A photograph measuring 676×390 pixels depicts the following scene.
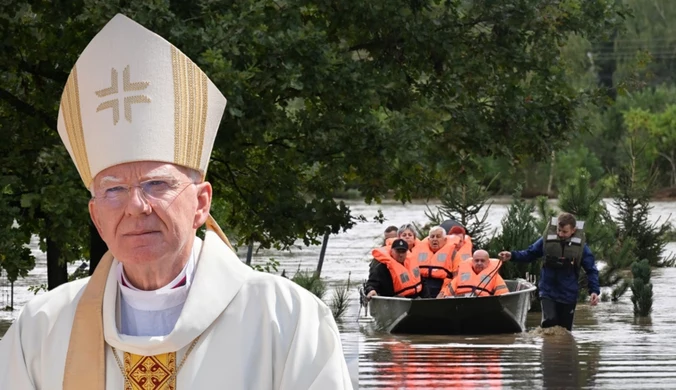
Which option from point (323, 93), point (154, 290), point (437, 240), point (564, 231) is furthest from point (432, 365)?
point (154, 290)

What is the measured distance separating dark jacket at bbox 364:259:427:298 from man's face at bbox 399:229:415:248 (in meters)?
0.45

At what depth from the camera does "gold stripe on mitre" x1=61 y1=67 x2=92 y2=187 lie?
429 cm

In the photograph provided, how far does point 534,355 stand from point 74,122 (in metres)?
14.3

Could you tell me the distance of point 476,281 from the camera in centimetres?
2055

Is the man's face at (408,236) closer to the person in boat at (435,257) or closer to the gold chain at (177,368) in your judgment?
the person in boat at (435,257)

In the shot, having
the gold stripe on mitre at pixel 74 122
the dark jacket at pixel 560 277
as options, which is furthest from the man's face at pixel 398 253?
the gold stripe on mitre at pixel 74 122

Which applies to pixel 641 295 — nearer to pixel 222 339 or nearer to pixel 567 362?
pixel 567 362

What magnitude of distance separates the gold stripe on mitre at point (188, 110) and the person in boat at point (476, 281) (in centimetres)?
1599

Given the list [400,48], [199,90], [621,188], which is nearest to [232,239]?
[400,48]

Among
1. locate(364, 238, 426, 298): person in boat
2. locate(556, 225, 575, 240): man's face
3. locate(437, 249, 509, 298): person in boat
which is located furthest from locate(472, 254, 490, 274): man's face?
locate(556, 225, 575, 240): man's face

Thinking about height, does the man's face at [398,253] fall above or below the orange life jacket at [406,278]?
above

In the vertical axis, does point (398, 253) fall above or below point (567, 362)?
above

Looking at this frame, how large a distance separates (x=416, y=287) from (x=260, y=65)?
5.97 m

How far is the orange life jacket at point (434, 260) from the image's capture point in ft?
67.1
